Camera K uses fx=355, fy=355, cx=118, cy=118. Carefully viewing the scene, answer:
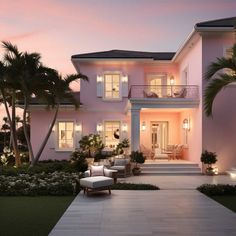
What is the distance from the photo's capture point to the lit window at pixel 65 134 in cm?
2102

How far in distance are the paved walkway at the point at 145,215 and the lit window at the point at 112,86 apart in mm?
10527

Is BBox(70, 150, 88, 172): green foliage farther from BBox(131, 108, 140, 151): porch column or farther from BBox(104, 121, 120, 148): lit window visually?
BBox(104, 121, 120, 148): lit window

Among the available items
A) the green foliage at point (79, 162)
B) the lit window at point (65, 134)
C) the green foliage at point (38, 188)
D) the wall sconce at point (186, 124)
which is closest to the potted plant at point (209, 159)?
the wall sconce at point (186, 124)

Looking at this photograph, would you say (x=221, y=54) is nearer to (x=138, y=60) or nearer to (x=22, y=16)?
(x=138, y=60)

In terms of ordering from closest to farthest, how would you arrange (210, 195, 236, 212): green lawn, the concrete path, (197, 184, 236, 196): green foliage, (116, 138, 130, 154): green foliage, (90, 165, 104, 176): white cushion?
the concrete path
(210, 195, 236, 212): green lawn
(197, 184, 236, 196): green foliage
(90, 165, 104, 176): white cushion
(116, 138, 130, 154): green foliage

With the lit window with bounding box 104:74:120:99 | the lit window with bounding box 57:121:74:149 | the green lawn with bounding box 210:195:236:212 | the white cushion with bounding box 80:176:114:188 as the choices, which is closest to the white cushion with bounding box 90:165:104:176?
the white cushion with bounding box 80:176:114:188

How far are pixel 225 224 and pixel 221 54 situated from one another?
10.6 m

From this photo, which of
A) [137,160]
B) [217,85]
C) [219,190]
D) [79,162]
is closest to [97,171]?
[137,160]

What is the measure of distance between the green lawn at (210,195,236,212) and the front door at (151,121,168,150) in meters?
10.5

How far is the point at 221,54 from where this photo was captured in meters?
16.2

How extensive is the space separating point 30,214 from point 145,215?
8.69 feet

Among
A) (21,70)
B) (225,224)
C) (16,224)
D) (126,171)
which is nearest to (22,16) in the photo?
(21,70)

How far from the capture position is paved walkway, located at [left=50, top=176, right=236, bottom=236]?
679 cm

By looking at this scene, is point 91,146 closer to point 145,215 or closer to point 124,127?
point 124,127
